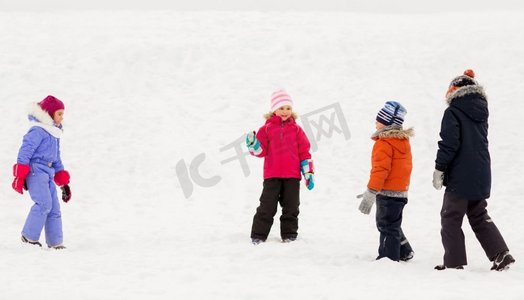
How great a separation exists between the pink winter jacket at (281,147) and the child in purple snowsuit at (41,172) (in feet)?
8.37

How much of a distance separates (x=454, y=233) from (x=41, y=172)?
4831mm

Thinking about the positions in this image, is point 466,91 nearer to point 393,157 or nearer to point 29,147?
Result: point 393,157

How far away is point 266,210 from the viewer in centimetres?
770

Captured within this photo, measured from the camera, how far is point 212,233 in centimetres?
833

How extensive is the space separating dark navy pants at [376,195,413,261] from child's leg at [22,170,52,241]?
393cm

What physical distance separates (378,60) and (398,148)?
787 centimetres

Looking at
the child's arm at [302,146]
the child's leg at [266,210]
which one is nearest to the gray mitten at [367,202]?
the child's arm at [302,146]

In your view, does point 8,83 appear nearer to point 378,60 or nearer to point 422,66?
point 378,60

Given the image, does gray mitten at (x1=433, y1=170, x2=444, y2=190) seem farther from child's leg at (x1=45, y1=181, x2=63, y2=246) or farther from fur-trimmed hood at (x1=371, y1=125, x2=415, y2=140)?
child's leg at (x1=45, y1=181, x2=63, y2=246)

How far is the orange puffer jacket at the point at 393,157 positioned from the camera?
22.2ft

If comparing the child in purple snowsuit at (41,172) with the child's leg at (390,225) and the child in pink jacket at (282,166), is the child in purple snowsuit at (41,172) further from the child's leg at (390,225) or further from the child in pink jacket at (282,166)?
the child's leg at (390,225)

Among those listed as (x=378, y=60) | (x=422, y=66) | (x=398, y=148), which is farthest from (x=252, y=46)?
(x=398, y=148)

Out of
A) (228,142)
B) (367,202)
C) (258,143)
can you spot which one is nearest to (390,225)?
(367,202)

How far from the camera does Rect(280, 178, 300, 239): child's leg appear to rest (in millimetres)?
7742
